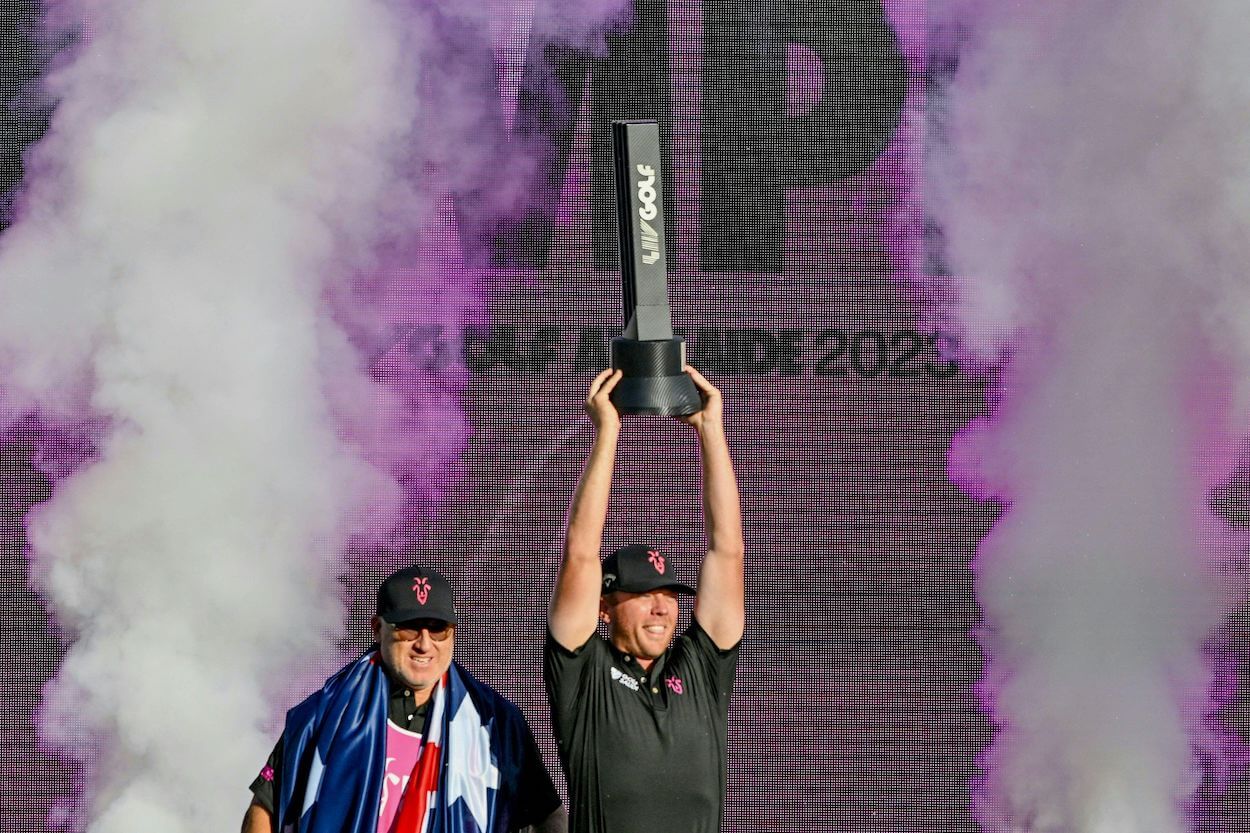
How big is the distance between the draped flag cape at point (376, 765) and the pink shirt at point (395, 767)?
1 cm

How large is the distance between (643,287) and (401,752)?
2.75 feet

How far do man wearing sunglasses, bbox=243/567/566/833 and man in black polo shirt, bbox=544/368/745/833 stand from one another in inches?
5.5

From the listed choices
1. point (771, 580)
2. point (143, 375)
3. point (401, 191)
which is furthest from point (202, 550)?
point (771, 580)

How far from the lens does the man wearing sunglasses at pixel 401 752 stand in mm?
2939

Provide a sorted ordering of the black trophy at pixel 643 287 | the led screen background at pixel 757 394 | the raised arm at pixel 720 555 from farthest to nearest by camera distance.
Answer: the led screen background at pixel 757 394, the raised arm at pixel 720 555, the black trophy at pixel 643 287

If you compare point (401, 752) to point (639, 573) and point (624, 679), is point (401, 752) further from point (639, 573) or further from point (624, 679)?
point (639, 573)

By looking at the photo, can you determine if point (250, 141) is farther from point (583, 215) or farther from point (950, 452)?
point (950, 452)

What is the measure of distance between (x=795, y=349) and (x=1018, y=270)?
0.57m

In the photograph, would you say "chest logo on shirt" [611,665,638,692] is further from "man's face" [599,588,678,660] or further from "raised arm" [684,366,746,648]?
"raised arm" [684,366,746,648]

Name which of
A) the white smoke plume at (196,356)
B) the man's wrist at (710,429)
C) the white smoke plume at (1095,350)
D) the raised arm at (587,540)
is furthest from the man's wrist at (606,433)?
the white smoke plume at (1095,350)

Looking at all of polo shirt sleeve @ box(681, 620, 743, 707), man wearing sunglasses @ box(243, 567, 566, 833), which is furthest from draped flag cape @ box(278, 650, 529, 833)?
A: polo shirt sleeve @ box(681, 620, 743, 707)

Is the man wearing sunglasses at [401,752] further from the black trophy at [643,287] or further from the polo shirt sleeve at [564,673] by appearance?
the black trophy at [643,287]

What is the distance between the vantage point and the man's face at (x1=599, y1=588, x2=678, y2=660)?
3.03 meters

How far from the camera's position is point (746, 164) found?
4438 millimetres
